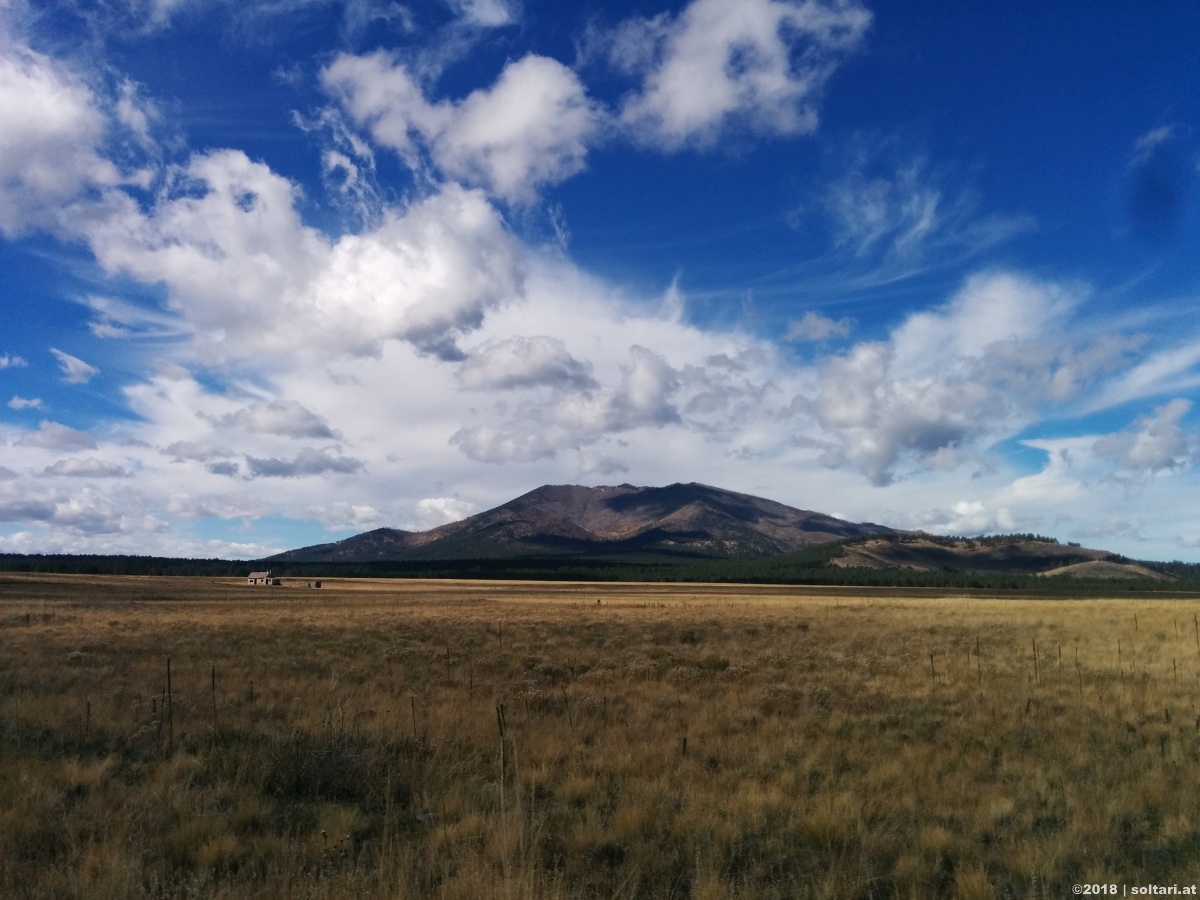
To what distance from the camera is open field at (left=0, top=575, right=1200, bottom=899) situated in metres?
6.03

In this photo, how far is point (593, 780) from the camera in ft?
28.6

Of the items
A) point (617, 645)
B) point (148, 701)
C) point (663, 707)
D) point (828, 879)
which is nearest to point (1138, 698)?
point (663, 707)

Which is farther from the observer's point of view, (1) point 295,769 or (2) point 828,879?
(1) point 295,769

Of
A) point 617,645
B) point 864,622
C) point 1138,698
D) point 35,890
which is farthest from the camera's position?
point 864,622

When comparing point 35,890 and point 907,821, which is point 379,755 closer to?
point 35,890

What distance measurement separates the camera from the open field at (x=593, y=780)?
237 inches

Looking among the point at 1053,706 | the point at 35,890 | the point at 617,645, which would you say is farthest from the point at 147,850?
the point at 617,645

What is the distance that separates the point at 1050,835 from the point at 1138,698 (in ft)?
32.1

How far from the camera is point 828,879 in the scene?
5953mm

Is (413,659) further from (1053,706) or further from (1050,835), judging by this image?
(1050,835)

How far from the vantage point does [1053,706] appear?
1377 centimetres

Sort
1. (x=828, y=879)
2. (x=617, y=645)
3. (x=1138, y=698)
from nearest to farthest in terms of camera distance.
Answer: (x=828, y=879) < (x=1138, y=698) < (x=617, y=645)

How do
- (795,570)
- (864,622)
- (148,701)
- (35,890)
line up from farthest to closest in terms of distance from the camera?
(795,570) < (864,622) < (148,701) < (35,890)

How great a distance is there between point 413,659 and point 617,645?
287 inches
